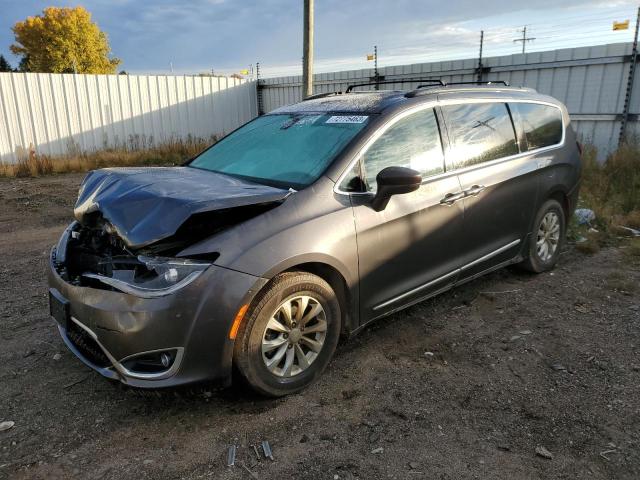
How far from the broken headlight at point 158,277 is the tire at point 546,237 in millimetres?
3484

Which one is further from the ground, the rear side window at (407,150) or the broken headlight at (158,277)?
the rear side window at (407,150)

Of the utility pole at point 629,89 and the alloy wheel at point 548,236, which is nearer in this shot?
the alloy wheel at point 548,236

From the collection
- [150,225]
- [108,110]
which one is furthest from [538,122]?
[108,110]

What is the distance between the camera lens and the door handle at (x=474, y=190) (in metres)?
3.85

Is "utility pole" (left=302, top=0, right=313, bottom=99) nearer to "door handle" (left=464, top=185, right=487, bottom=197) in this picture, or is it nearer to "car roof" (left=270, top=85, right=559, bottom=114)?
"car roof" (left=270, top=85, right=559, bottom=114)

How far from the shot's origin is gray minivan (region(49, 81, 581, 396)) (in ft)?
8.53

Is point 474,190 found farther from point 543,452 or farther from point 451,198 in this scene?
point 543,452

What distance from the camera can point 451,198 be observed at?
372 centimetres

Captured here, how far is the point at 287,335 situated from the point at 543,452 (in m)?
1.50

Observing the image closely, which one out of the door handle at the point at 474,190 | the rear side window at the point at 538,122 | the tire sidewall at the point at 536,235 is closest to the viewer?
the door handle at the point at 474,190

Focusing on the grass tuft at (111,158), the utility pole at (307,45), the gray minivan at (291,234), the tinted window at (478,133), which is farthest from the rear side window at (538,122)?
the grass tuft at (111,158)

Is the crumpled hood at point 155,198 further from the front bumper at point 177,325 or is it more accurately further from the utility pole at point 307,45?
the utility pole at point 307,45

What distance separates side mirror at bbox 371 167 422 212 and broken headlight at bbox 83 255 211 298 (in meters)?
1.23

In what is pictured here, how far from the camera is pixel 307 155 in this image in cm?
344
